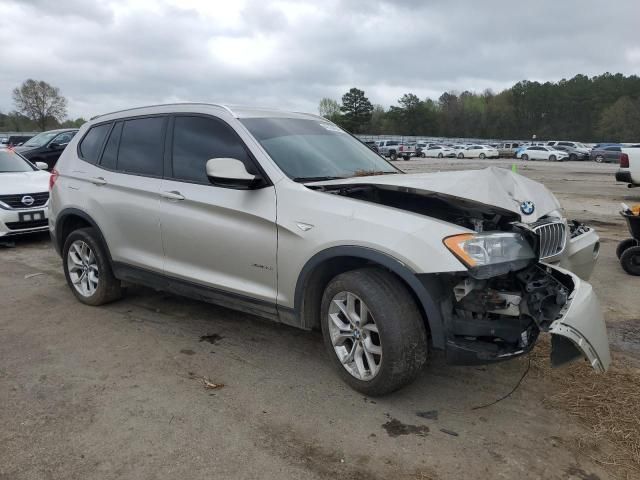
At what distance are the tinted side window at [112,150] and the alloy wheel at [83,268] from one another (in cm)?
81

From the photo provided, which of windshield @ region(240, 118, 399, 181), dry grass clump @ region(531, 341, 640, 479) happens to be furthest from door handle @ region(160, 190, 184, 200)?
dry grass clump @ region(531, 341, 640, 479)

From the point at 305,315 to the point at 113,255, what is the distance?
2.18 meters

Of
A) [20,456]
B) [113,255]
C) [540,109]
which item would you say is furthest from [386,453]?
→ [540,109]

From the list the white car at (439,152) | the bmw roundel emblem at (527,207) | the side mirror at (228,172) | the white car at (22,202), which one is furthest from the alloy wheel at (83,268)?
the white car at (439,152)

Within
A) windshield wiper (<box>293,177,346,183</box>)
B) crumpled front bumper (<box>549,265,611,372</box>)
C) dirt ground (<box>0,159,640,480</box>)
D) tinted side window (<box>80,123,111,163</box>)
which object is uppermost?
tinted side window (<box>80,123,111,163</box>)

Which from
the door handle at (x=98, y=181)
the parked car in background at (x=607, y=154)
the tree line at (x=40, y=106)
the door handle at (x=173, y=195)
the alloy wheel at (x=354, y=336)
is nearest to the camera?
the alloy wheel at (x=354, y=336)

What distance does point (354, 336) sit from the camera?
3.36 metres

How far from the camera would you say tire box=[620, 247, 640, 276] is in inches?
250

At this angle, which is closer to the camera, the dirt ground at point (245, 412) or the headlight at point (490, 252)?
the dirt ground at point (245, 412)

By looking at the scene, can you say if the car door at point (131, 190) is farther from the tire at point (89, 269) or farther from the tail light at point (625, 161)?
the tail light at point (625, 161)

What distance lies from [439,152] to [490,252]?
55.6m

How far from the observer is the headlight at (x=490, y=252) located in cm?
288

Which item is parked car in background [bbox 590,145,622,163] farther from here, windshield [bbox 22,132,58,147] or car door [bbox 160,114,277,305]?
car door [bbox 160,114,277,305]

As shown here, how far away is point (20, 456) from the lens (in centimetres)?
277
